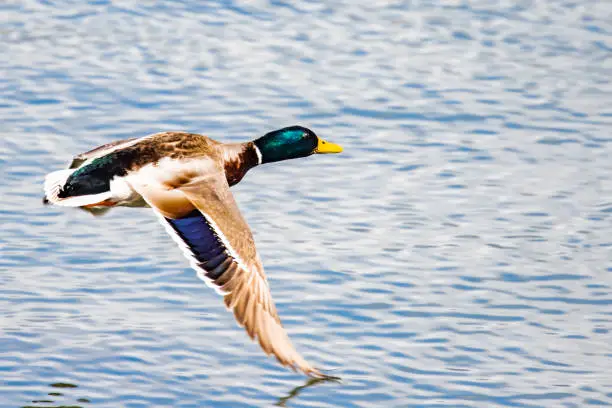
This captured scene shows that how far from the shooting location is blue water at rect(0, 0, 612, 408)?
7855 mm

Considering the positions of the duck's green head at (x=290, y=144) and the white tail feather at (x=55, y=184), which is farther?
the duck's green head at (x=290, y=144)

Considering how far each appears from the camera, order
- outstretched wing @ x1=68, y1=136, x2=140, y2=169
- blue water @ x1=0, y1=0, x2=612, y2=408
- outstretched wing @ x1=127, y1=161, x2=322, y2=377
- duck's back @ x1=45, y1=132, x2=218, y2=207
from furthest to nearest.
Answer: outstretched wing @ x1=68, y1=136, x2=140, y2=169, duck's back @ x1=45, y1=132, x2=218, y2=207, blue water @ x1=0, y1=0, x2=612, y2=408, outstretched wing @ x1=127, y1=161, x2=322, y2=377

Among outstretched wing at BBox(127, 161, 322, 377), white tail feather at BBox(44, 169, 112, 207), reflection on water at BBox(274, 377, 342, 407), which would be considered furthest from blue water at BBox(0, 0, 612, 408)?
white tail feather at BBox(44, 169, 112, 207)

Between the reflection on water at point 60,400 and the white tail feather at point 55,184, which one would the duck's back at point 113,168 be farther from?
the reflection on water at point 60,400

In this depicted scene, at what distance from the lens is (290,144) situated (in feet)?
30.8

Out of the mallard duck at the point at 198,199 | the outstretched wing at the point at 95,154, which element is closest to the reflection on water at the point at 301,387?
the mallard duck at the point at 198,199

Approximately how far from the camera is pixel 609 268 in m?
9.38

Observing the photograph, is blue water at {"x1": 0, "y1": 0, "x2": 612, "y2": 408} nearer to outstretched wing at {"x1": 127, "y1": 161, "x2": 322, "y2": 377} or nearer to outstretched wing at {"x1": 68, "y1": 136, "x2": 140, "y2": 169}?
outstretched wing at {"x1": 127, "y1": 161, "x2": 322, "y2": 377}

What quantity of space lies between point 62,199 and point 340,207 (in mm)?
2937

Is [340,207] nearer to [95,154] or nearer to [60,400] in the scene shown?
[95,154]

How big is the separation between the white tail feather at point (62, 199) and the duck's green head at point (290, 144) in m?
1.57

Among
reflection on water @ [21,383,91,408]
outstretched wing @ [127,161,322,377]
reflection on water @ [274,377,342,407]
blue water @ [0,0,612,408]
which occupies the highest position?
outstretched wing @ [127,161,322,377]

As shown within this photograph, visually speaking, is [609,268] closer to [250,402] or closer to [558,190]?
[558,190]

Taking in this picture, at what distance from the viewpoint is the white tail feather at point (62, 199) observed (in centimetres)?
788
